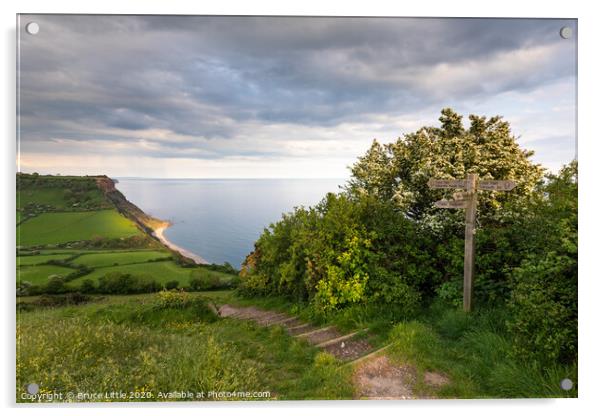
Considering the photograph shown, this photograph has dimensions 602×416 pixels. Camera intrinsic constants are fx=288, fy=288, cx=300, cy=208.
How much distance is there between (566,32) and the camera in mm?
4613

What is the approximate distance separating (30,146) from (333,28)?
17.0 ft

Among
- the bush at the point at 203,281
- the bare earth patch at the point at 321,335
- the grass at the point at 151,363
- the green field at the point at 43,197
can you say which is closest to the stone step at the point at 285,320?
the bare earth patch at the point at 321,335

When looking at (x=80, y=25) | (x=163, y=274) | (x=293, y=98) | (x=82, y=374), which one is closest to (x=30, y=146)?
(x=80, y=25)

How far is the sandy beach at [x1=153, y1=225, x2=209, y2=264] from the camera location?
224 inches

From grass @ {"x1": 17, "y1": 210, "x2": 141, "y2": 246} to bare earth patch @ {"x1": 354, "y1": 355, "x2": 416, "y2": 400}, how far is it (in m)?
4.71

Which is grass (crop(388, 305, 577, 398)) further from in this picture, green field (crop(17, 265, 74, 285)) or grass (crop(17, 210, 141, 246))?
green field (crop(17, 265, 74, 285))

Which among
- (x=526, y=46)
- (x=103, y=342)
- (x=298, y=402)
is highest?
(x=526, y=46)

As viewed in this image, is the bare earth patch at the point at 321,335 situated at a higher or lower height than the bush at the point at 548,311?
lower

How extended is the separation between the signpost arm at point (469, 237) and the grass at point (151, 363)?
2.83m

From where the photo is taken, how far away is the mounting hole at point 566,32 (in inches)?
182

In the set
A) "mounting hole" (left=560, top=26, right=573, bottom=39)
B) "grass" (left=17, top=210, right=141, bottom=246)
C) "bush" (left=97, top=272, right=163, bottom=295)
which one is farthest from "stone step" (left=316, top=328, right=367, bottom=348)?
"mounting hole" (left=560, top=26, right=573, bottom=39)

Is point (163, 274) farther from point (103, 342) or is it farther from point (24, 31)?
point (24, 31)

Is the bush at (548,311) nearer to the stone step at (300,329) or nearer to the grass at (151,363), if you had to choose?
the grass at (151,363)

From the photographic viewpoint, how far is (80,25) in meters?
4.51
